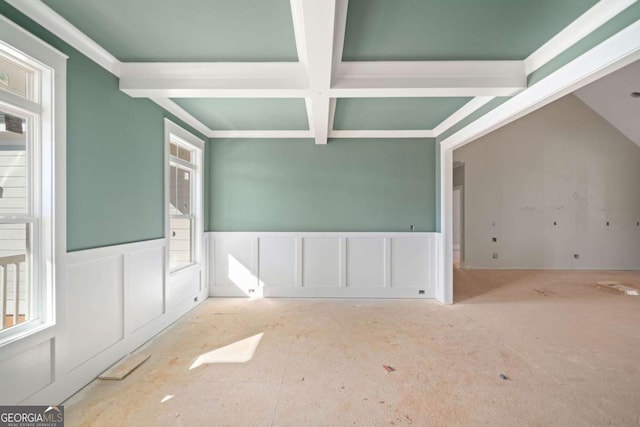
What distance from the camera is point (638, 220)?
6668mm

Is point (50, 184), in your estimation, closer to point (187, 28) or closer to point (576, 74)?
point (187, 28)

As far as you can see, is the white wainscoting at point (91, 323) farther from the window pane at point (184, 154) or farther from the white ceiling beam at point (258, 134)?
the white ceiling beam at point (258, 134)

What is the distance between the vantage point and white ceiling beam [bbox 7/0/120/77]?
1.71 m

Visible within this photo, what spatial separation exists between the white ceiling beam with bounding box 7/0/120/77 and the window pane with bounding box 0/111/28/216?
0.64 metres

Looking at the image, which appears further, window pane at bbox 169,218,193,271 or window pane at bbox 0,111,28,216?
window pane at bbox 169,218,193,271

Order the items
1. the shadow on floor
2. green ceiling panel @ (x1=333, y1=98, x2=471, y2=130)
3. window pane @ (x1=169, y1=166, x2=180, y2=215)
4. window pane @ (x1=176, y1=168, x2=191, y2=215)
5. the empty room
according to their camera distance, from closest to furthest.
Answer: the empty room
green ceiling panel @ (x1=333, y1=98, x2=471, y2=130)
window pane @ (x1=169, y1=166, x2=180, y2=215)
window pane @ (x1=176, y1=168, x2=191, y2=215)
the shadow on floor

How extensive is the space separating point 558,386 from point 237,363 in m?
2.58

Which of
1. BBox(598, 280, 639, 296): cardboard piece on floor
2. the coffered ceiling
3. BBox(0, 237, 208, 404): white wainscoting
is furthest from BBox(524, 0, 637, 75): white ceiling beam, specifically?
BBox(598, 280, 639, 296): cardboard piece on floor

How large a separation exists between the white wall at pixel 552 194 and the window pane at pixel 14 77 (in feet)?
23.6

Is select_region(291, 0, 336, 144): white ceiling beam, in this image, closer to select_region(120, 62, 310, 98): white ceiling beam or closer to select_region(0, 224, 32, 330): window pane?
select_region(120, 62, 310, 98): white ceiling beam

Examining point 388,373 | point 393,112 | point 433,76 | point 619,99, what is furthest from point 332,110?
point 619,99

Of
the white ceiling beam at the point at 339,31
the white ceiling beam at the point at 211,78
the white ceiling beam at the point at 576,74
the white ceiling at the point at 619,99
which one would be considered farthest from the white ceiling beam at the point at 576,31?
the white ceiling at the point at 619,99

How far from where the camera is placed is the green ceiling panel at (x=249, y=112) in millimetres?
3238

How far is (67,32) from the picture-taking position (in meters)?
1.95
